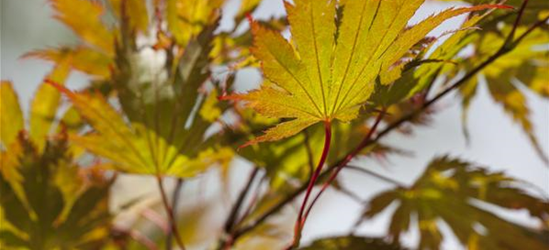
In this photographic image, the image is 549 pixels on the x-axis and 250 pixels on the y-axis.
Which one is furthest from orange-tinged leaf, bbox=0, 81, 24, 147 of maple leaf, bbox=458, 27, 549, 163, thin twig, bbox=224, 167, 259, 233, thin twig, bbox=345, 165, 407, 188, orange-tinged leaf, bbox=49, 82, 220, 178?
maple leaf, bbox=458, 27, 549, 163

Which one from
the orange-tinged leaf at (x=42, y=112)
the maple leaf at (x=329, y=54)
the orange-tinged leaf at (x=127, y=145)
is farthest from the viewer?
the orange-tinged leaf at (x=42, y=112)

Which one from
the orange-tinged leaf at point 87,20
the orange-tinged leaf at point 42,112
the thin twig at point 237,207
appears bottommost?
the thin twig at point 237,207

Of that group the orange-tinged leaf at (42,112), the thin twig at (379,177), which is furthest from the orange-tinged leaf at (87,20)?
the thin twig at (379,177)

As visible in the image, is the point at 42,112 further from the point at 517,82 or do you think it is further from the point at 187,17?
the point at 517,82

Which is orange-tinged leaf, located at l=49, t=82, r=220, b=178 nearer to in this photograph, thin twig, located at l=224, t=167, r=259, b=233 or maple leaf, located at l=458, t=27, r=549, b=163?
thin twig, located at l=224, t=167, r=259, b=233

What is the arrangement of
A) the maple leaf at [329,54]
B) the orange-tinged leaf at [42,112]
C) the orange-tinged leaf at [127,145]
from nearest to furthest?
the maple leaf at [329,54], the orange-tinged leaf at [127,145], the orange-tinged leaf at [42,112]

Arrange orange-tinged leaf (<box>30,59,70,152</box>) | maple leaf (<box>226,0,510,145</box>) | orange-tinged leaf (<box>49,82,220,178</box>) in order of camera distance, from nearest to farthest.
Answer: maple leaf (<box>226,0,510,145</box>), orange-tinged leaf (<box>49,82,220,178</box>), orange-tinged leaf (<box>30,59,70,152</box>)

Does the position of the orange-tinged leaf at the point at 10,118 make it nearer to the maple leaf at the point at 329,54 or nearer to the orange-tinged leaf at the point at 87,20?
the orange-tinged leaf at the point at 87,20
